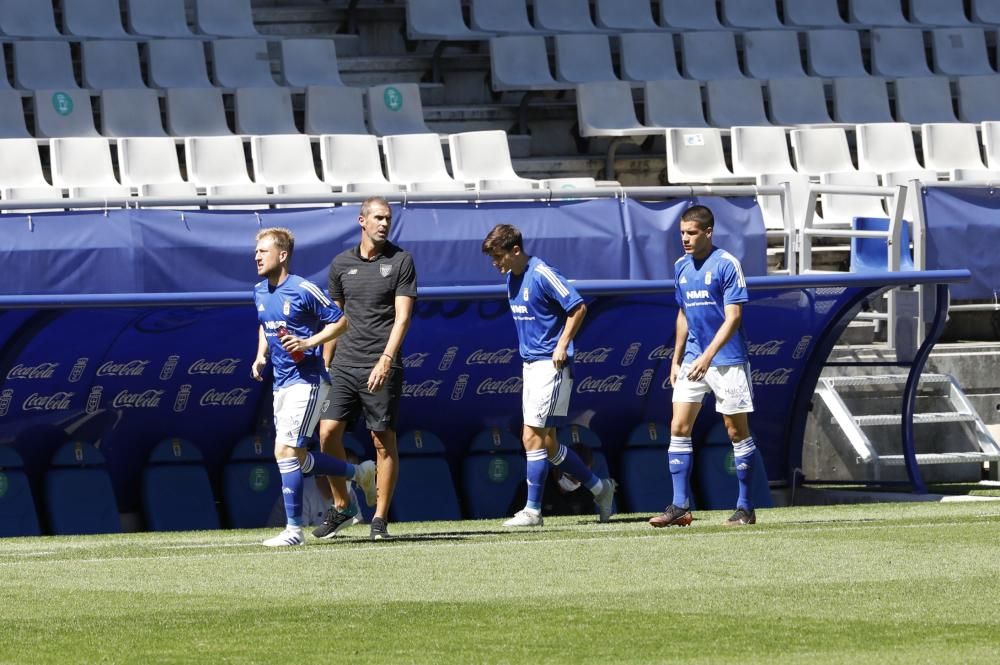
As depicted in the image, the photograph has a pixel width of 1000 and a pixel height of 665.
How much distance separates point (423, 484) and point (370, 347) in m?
3.06

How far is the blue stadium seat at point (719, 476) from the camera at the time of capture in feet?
47.3

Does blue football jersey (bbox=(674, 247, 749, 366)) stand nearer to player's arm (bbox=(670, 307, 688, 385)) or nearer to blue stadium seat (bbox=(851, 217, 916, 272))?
player's arm (bbox=(670, 307, 688, 385))

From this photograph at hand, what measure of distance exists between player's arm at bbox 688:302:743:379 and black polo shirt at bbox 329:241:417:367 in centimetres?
171

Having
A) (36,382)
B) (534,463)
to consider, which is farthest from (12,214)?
(534,463)

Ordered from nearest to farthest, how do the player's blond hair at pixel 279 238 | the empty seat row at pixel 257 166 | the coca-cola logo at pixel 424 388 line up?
the player's blond hair at pixel 279 238 < the coca-cola logo at pixel 424 388 < the empty seat row at pixel 257 166

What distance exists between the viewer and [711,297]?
11.3 metres

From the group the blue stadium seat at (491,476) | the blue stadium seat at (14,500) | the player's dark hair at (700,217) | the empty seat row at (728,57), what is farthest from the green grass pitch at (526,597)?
the empty seat row at (728,57)

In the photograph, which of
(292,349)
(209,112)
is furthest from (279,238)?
(209,112)

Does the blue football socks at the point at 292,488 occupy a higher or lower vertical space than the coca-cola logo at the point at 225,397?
lower

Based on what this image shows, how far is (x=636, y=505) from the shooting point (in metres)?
14.2

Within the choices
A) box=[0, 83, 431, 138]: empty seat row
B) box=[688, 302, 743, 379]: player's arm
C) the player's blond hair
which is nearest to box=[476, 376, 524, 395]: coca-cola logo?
box=[688, 302, 743, 379]: player's arm

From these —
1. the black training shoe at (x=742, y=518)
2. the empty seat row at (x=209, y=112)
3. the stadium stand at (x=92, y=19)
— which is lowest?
the black training shoe at (x=742, y=518)

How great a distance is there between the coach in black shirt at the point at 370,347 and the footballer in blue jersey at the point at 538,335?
0.88 metres

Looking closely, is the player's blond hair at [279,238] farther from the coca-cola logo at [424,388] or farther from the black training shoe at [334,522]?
the coca-cola logo at [424,388]
